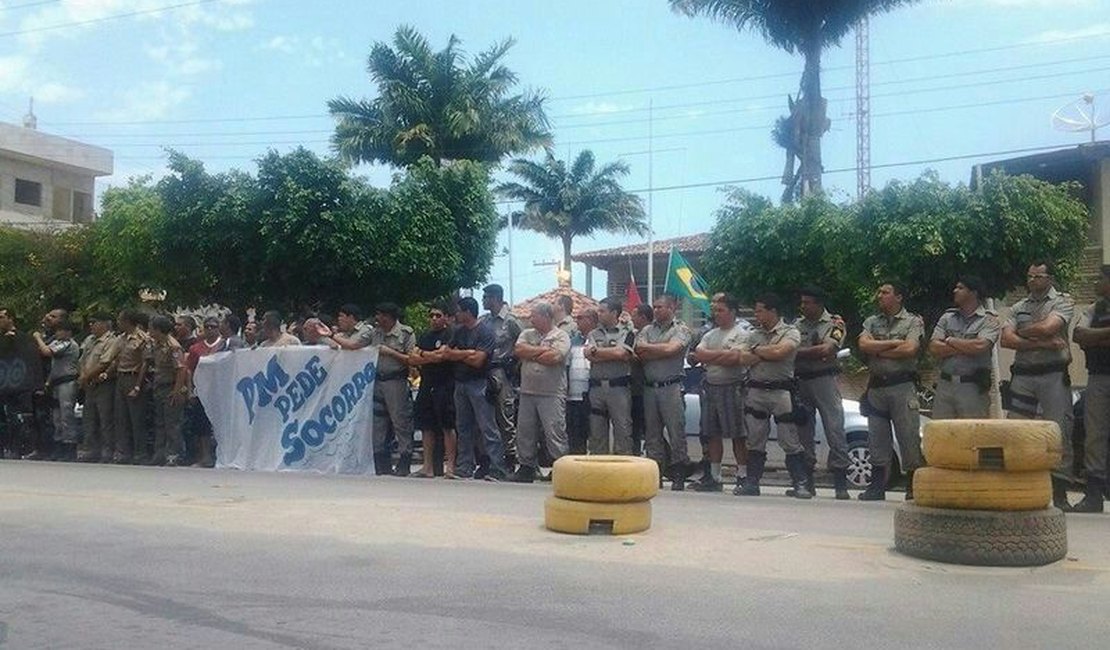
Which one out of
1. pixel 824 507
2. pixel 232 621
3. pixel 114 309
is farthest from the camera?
pixel 114 309

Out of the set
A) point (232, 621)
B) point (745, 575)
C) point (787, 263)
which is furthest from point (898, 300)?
point (787, 263)

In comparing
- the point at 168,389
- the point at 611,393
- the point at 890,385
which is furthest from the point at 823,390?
the point at 168,389

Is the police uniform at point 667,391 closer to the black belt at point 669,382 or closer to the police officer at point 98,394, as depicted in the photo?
the black belt at point 669,382

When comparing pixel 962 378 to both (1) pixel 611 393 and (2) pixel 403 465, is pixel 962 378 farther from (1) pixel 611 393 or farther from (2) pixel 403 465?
(2) pixel 403 465

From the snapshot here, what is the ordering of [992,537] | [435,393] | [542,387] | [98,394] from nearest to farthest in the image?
[992,537]
[542,387]
[435,393]
[98,394]

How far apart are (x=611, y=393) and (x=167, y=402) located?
20.2 feet

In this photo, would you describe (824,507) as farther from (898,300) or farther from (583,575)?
(583,575)

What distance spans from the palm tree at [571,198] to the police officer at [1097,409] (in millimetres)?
53461

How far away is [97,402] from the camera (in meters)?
15.8

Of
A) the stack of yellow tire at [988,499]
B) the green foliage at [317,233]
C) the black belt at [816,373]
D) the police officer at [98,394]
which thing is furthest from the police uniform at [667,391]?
the green foliage at [317,233]

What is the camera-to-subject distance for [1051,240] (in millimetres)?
25000

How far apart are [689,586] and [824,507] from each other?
144 inches

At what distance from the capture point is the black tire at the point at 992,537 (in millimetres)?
6965

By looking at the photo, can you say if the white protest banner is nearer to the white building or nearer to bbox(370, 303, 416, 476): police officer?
bbox(370, 303, 416, 476): police officer
